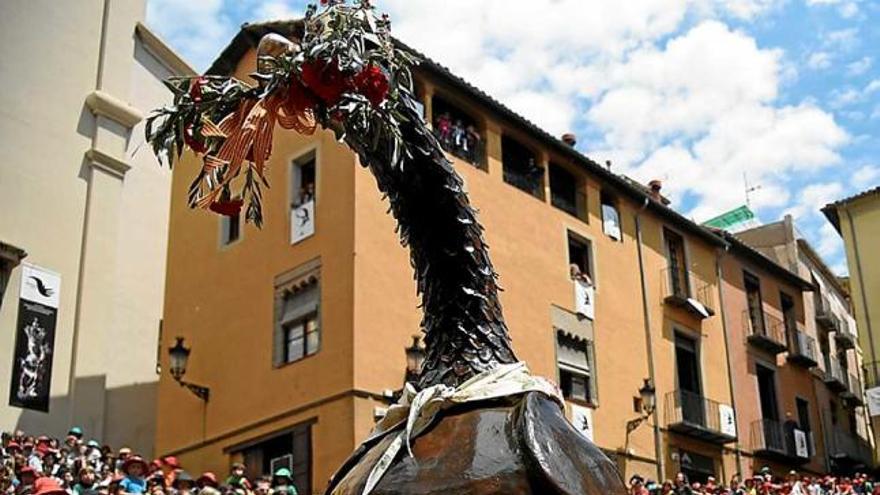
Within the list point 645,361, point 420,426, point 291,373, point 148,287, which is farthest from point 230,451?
point 420,426

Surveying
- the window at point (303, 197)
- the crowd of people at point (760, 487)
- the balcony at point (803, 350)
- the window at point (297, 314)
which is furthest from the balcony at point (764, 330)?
the window at point (297, 314)

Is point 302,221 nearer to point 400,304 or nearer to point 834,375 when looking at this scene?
point 400,304

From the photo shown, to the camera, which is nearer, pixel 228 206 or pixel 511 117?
pixel 228 206

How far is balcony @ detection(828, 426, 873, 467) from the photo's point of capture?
34.8 meters

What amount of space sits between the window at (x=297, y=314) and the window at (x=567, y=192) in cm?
708

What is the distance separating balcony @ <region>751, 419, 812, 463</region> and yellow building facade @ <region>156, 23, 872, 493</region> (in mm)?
700

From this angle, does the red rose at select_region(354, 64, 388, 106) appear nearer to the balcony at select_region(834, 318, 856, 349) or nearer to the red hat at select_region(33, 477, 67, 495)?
the red hat at select_region(33, 477, 67, 495)

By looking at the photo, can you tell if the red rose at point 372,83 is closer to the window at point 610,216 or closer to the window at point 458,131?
the window at point 458,131

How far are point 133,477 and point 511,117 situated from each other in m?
15.0

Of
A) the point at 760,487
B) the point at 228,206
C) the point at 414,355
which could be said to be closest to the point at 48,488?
the point at 228,206

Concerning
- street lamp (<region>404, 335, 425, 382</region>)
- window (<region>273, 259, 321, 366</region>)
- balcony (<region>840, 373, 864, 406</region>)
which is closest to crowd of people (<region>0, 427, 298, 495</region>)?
street lamp (<region>404, 335, 425, 382</region>)

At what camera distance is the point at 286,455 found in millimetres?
21438

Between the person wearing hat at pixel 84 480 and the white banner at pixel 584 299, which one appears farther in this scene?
the white banner at pixel 584 299

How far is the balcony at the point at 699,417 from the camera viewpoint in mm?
27438
